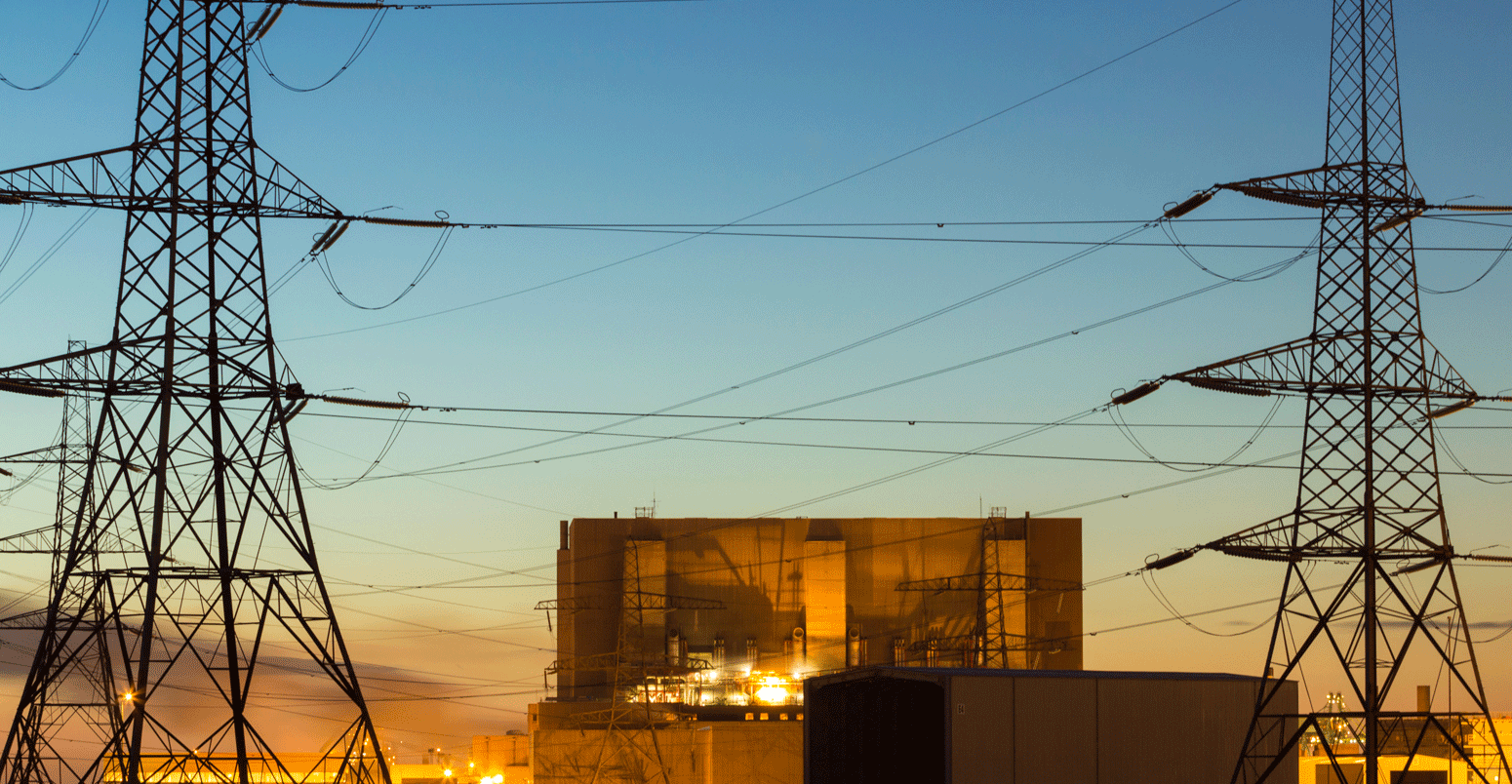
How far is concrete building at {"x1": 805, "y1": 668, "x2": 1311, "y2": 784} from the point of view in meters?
29.3

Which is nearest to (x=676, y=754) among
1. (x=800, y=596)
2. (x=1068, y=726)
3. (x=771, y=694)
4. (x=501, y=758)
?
(x=771, y=694)

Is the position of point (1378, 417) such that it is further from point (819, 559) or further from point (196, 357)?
point (819, 559)

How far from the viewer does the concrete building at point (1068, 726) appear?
96.1 feet

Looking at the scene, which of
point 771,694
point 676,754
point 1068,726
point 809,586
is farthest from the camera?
point 809,586

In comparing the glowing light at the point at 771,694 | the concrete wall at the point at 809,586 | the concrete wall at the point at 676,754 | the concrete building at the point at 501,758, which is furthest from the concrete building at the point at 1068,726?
the concrete building at the point at 501,758

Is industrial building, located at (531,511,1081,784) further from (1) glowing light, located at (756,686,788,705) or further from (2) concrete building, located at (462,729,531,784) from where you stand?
(2) concrete building, located at (462,729,531,784)

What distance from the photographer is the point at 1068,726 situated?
30.1 meters

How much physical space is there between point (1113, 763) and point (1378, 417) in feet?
28.2

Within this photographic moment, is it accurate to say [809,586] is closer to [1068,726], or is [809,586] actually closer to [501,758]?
[501,758]

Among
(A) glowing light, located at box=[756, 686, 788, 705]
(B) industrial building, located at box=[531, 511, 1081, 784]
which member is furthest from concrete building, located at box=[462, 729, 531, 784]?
(A) glowing light, located at box=[756, 686, 788, 705]

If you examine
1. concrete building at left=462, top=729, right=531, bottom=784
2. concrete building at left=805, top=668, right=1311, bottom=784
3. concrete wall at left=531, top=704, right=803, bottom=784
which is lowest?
concrete building at left=462, top=729, right=531, bottom=784

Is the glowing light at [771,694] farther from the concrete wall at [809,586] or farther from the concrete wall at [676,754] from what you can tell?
the concrete wall at [676,754]

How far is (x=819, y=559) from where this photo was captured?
76375 millimetres

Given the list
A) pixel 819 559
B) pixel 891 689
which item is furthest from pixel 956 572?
pixel 891 689
